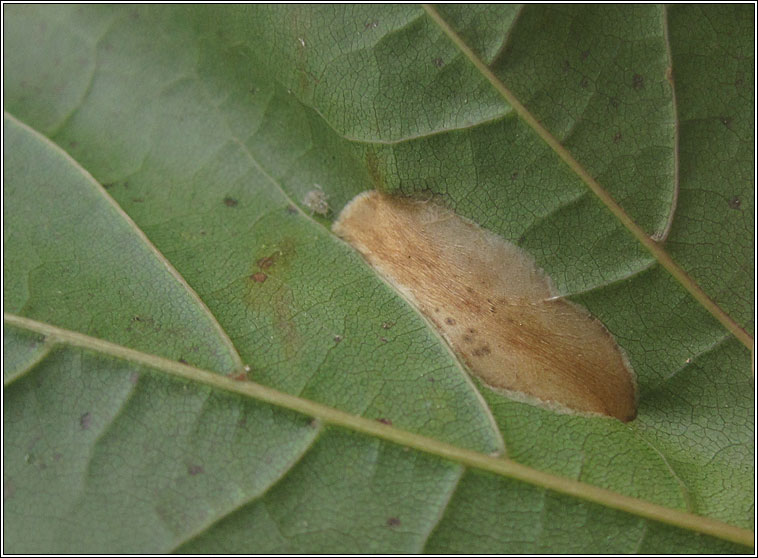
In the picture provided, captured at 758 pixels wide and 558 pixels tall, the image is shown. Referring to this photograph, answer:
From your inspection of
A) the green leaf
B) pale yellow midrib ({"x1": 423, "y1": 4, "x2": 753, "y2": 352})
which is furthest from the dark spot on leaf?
pale yellow midrib ({"x1": 423, "y1": 4, "x2": 753, "y2": 352})

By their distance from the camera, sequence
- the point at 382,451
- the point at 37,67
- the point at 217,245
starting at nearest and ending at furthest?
the point at 382,451, the point at 217,245, the point at 37,67

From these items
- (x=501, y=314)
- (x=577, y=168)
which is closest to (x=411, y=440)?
(x=501, y=314)

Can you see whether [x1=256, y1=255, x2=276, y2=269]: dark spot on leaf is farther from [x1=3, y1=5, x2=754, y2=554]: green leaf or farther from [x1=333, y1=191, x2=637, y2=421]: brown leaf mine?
[x1=333, y1=191, x2=637, y2=421]: brown leaf mine

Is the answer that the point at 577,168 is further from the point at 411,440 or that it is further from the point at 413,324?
the point at 411,440

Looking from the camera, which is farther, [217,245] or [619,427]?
[217,245]

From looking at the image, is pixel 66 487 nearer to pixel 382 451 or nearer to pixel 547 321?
pixel 382 451

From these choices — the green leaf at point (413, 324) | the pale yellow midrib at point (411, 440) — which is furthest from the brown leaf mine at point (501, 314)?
the pale yellow midrib at point (411, 440)

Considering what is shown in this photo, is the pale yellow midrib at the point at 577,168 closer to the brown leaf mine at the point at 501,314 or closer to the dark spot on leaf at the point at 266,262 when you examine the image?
the brown leaf mine at the point at 501,314

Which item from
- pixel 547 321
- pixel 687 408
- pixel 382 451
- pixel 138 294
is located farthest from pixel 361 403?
pixel 687 408
